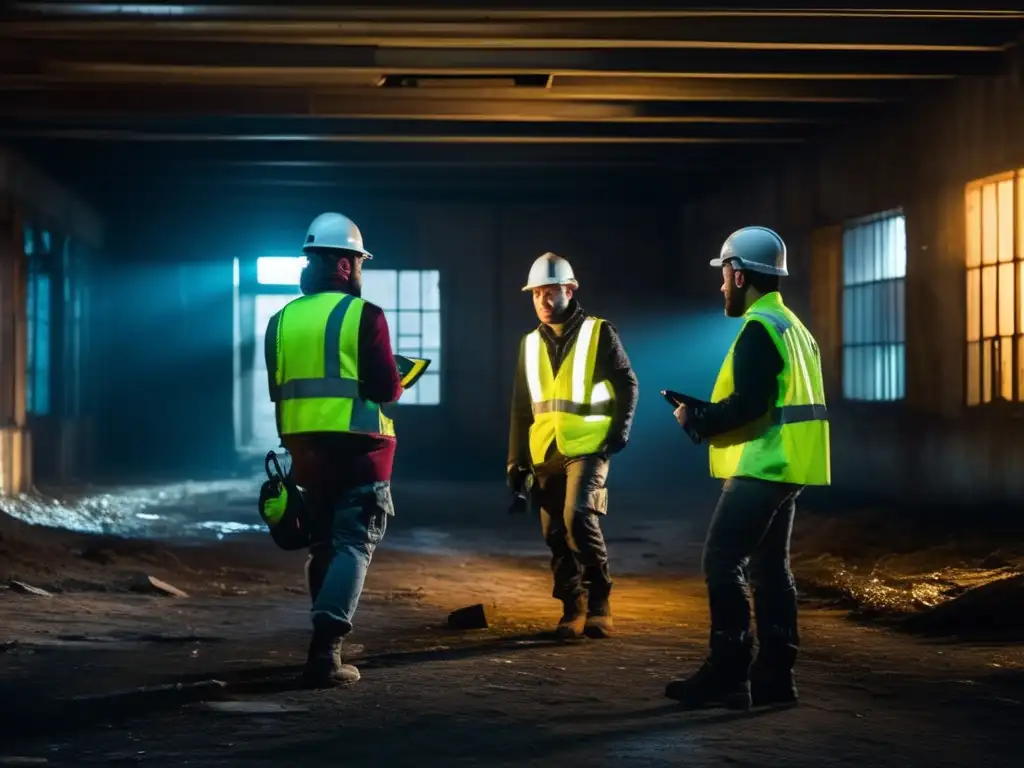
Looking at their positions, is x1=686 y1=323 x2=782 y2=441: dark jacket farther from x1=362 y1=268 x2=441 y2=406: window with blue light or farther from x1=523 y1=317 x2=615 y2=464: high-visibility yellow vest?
x1=362 y1=268 x2=441 y2=406: window with blue light

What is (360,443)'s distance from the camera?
6.08 metres

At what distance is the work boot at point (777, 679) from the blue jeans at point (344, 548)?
1658 millimetres

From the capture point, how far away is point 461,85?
12180mm

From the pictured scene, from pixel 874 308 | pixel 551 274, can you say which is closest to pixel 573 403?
pixel 551 274

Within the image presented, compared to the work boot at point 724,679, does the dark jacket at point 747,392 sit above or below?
above

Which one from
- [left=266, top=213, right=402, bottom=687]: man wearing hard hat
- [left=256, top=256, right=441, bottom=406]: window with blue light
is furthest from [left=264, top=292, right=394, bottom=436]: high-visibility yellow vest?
[left=256, top=256, right=441, bottom=406]: window with blue light

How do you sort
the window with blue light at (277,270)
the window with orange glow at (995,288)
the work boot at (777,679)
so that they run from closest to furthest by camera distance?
the work boot at (777,679) < the window with orange glow at (995,288) < the window with blue light at (277,270)

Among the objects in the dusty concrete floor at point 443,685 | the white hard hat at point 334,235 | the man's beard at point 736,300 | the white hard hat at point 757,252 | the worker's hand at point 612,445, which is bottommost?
the dusty concrete floor at point 443,685

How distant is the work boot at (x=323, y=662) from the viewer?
592cm

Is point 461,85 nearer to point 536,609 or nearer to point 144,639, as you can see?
point 536,609

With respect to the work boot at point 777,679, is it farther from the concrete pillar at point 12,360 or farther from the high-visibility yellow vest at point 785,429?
the concrete pillar at point 12,360

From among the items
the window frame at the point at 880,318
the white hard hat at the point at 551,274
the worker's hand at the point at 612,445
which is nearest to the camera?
the worker's hand at the point at 612,445

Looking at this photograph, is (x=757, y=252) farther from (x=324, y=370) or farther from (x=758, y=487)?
(x=324, y=370)

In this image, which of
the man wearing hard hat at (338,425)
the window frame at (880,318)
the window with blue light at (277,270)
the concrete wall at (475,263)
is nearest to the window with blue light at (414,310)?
the concrete wall at (475,263)
